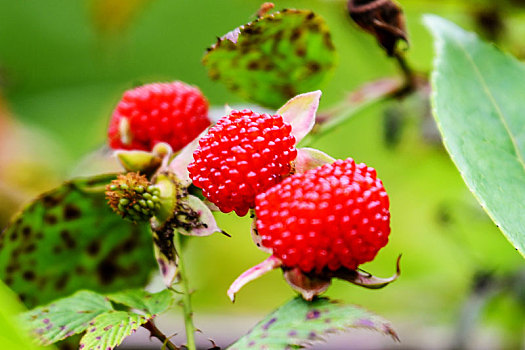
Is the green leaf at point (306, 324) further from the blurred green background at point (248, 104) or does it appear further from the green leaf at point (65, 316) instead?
the blurred green background at point (248, 104)

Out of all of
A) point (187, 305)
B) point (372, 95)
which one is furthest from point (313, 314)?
point (372, 95)

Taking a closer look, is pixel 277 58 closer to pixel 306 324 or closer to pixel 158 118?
pixel 158 118

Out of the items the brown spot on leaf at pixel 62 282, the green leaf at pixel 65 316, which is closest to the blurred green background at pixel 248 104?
the brown spot on leaf at pixel 62 282

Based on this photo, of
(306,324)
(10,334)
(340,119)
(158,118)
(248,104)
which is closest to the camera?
(10,334)

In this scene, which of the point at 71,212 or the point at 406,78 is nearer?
the point at 71,212

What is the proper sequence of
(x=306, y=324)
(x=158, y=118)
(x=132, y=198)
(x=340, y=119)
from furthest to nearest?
(x=340, y=119) < (x=158, y=118) < (x=132, y=198) < (x=306, y=324)

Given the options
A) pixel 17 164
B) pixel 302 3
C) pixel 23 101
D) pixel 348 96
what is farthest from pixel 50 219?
pixel 23 101

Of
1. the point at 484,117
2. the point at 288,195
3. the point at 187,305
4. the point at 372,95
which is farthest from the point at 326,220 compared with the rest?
the point at 372,95

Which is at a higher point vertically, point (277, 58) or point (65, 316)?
point (277, 58)
